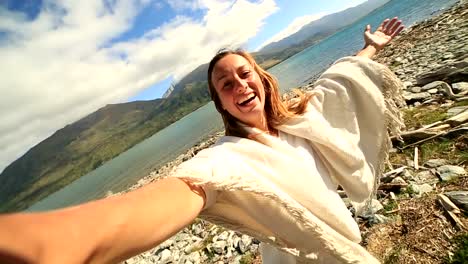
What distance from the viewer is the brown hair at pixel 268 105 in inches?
117

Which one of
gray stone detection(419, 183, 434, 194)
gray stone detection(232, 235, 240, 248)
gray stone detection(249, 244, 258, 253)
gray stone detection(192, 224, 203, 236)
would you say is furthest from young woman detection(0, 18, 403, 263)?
gray stone detection(192, 224, 203, 236)

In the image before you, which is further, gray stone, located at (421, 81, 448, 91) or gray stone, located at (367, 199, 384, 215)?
gray stone, located at (421, 81, 448, 91)

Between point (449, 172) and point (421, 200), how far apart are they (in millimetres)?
749

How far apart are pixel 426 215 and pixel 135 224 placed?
4006mm

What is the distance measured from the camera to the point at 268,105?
322 cm

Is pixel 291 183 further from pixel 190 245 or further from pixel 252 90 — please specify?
pixel 190 245

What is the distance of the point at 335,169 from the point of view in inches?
125

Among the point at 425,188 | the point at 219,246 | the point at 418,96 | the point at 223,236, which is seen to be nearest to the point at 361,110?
the point at 425,188

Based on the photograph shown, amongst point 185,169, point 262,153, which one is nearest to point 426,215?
point 262,153

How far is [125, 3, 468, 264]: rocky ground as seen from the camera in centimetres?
368

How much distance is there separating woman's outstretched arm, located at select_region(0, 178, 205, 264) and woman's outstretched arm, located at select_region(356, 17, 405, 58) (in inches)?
122

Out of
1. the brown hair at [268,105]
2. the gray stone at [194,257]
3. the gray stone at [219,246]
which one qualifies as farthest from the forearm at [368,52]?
the gray stone at [194,257]

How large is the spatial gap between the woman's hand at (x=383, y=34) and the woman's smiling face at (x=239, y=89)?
200 centimetres

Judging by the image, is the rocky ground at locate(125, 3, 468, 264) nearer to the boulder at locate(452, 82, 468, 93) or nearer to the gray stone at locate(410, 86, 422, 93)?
the boulder at locate(452, 82, 468, 93)
